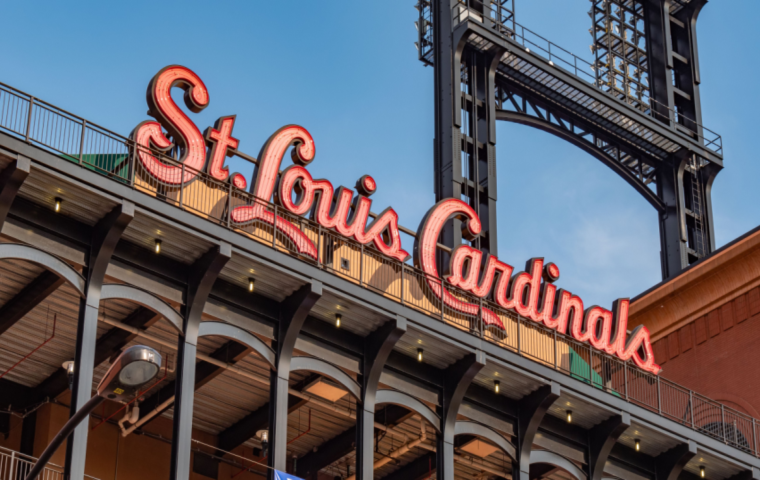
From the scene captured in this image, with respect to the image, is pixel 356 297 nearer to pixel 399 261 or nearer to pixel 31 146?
pixel 399 261

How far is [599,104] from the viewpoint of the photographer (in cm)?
5972

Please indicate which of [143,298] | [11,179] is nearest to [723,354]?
[143,298]

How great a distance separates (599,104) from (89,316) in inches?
1377

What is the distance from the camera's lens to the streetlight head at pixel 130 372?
16.3 m

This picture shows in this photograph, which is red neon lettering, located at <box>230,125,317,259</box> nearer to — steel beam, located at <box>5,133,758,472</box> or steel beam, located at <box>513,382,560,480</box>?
steel beam, located at <box>5,133,758,472</box>

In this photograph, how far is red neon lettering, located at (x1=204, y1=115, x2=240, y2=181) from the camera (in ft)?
116

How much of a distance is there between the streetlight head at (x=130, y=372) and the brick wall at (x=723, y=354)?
41.3m

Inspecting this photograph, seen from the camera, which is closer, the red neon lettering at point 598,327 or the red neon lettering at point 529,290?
the red neon lettering at point 529,290

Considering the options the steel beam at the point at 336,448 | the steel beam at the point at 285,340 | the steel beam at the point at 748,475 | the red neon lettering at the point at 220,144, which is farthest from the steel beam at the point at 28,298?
the steel beam at the point at 748,475

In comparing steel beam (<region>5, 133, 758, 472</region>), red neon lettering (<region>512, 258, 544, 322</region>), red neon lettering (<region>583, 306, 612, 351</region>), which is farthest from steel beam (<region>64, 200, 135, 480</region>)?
red neon lettering (<region>583, 306, 612, 351</region>)

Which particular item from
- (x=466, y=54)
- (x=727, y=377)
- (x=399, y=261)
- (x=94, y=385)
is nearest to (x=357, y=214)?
(x=399, y=261)

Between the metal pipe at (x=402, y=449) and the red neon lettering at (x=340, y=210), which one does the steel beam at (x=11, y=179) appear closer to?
the red neon lettering at (x=340, y=210)

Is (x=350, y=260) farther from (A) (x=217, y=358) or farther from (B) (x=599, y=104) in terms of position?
(B) (x=599, y=104)

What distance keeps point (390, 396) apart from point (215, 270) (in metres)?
6.85
